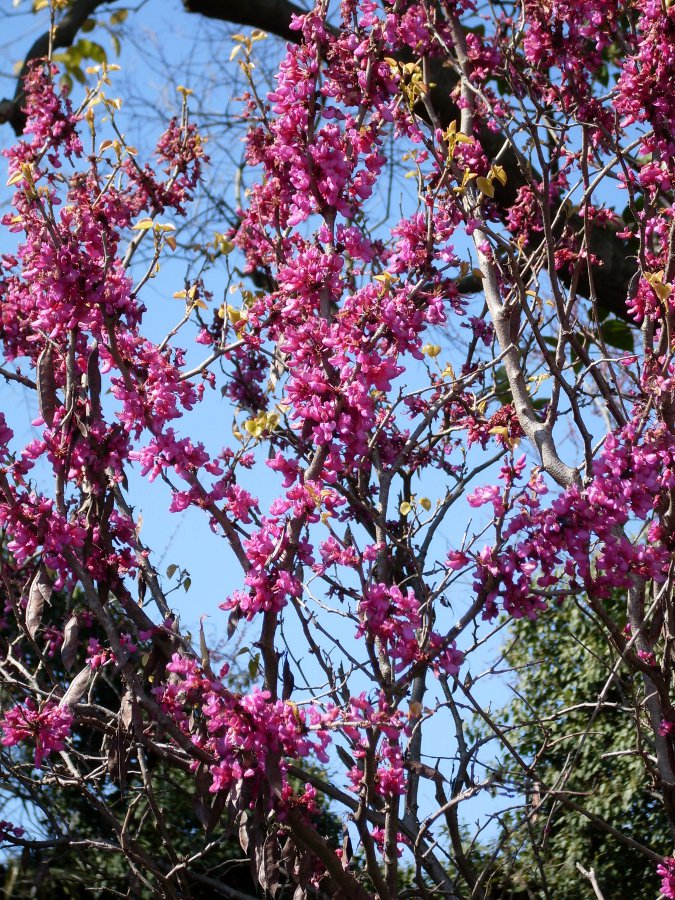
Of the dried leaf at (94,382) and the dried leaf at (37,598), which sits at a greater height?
the dried leaf at (94,382)

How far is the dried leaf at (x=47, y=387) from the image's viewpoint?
263 cm

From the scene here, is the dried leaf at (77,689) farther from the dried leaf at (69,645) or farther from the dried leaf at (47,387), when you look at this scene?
the dried leaf at (47,387)

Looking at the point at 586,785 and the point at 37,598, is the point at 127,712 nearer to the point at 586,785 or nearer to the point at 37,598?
the point at 37,598

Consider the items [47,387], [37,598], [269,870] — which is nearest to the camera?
[269,870]

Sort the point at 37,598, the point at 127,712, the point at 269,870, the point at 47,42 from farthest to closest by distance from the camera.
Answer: the point at 47,42 < the point at 37,598 < the point at 127,712 < the point at 269,870

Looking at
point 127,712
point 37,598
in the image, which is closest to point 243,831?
point 127,712

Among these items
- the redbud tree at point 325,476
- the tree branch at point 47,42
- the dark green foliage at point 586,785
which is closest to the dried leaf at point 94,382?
the redbud tree at point 325,476

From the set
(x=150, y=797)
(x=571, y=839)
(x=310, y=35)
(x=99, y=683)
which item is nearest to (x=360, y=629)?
(x=150, y=797)

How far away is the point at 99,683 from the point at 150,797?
4011 mm

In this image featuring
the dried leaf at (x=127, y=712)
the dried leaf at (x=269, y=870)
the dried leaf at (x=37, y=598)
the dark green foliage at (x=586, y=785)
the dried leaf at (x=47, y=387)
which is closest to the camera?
the dried leaf at (x=269, y=870)

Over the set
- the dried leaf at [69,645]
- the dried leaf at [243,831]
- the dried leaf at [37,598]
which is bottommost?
the dried leaf at [243,831]

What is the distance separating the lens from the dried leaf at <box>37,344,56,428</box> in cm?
263

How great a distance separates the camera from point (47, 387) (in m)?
2.66

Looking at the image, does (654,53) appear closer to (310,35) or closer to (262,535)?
(310,35)
